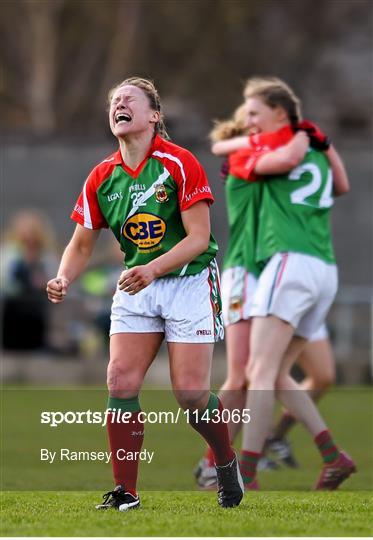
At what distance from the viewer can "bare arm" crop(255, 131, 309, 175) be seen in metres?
8.61

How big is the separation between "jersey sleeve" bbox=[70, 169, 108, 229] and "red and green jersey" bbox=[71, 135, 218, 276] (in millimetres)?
48

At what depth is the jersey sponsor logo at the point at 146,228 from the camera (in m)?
6.84

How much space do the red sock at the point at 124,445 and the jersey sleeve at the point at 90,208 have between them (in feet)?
3.08

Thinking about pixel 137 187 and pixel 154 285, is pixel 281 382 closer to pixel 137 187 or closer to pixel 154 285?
pixel 154 285

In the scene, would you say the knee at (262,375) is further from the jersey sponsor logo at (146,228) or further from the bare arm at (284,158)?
the jersey sponsor logo at (146,228)

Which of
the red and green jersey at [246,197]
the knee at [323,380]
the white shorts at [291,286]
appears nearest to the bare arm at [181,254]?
the white shorts at [291,286]

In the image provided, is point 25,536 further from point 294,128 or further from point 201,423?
point 294,128

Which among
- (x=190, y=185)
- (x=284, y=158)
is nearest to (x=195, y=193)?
(x=190, y=185)

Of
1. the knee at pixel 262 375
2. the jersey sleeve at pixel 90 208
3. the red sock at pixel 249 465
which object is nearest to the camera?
the jersey sleeve at pixel 90 208

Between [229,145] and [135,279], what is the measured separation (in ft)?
8.74

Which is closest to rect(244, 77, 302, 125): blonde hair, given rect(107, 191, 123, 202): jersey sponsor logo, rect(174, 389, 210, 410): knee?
rect(107, 191, 123, 202): jersey sponsor logo

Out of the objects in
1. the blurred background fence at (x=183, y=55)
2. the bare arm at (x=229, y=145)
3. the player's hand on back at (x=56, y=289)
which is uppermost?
the blurred background fence at (x=183, y=55)

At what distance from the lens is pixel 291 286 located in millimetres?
8602

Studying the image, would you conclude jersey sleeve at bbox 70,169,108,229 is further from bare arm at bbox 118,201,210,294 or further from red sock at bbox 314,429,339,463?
red sock at bbox 314,429,339,463
